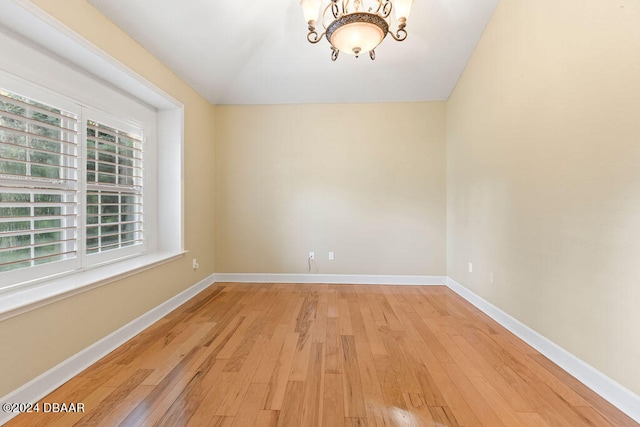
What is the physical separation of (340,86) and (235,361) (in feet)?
11.1

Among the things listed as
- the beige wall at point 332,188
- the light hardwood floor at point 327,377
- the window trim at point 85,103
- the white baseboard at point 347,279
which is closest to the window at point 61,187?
the window trim at point 85,103

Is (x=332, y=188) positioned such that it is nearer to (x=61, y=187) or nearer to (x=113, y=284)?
(x=113, y=284)

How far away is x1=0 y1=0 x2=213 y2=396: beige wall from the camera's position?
61.2 inches

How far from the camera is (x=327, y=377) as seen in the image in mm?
1808

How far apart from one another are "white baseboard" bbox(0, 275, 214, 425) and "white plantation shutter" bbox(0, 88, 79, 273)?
70 cm

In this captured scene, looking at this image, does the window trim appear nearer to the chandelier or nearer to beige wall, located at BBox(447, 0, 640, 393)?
the chandelier

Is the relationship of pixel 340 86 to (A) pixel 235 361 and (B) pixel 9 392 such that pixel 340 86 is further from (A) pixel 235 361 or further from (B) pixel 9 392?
(B) pixel 9 392

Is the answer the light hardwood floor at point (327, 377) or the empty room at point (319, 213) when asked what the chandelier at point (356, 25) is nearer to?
the empty room at point (319, 213)

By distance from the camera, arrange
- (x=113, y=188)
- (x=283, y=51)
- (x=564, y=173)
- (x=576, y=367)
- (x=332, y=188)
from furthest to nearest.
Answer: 1. (x=332, y=188)
2. (x=283, y=51)
3. (x=113, y=188)
4. (x=564, y=173)
5. (x=576, y=367)

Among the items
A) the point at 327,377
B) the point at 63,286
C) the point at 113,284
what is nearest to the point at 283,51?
the point at 113,284

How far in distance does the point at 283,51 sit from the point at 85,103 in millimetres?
2053

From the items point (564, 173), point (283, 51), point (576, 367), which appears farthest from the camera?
point (283, 51)

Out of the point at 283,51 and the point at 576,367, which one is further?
the point at 283,51

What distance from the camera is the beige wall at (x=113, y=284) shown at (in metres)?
1.56
